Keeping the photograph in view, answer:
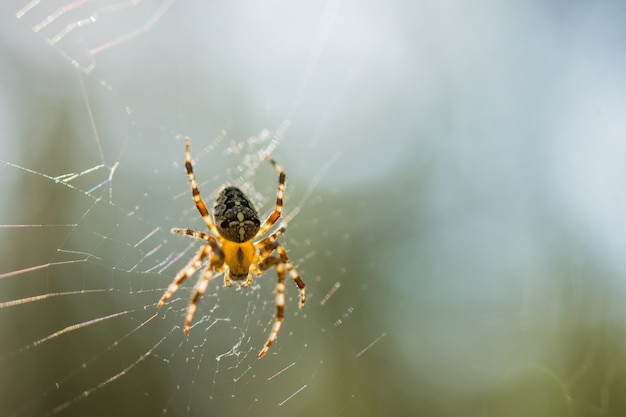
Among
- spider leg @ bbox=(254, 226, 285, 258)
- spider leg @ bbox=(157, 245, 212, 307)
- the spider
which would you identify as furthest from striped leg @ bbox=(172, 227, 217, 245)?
spider leg @ bbox=(254, 226, 285, 258)

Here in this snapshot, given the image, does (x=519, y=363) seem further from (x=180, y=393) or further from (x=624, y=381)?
(x=180, y=393)

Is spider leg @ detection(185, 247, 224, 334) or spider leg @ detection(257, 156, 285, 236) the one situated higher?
spider leg @ detection(257, 156, 285, 236)

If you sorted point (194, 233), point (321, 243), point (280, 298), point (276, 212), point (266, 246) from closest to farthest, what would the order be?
point (194, 233)
point (280, 298)
point (266, 246)
point (276, 212)
point (321, 243)

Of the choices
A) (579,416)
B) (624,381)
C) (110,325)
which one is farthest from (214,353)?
(624,381)

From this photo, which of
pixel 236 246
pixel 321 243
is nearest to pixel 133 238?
pixel 236 246

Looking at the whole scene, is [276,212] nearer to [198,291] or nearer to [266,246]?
[266,246]

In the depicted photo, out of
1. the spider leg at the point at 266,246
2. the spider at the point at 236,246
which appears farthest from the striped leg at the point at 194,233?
the spider leg at the point at 266,246

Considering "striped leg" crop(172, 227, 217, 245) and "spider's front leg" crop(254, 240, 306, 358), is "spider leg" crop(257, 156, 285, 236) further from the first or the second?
"striped leg" crop(172, 227, 217, 245)
